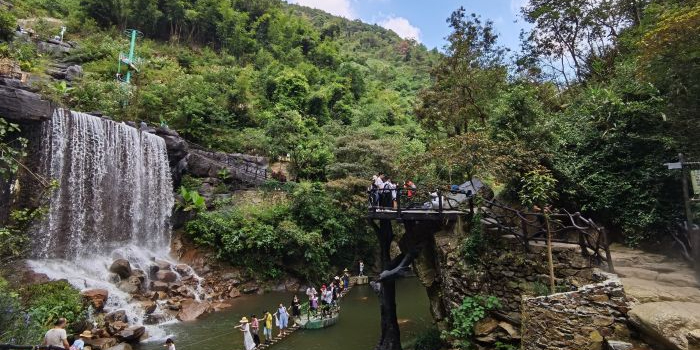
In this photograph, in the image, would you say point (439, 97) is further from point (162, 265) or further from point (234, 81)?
point (234, 81)

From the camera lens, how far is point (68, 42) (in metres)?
35.7

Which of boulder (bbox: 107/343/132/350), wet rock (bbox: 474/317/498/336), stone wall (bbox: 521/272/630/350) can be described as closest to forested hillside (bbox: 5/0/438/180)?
boulder (bbox: 107/343/132/350)

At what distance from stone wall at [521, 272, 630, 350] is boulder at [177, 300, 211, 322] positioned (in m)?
14.0

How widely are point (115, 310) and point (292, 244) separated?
986cm

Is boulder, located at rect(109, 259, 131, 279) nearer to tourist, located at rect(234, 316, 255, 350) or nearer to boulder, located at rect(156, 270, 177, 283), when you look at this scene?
boulder, located at rect(156, 270, 177, 283)

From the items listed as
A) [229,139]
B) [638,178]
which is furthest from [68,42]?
[638,178]

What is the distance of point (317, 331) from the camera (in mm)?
15055

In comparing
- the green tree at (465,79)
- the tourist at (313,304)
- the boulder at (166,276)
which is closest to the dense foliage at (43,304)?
the boulder at (166,276)

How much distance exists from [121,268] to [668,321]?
1923 cm

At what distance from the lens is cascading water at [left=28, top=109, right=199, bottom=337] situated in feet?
55.6

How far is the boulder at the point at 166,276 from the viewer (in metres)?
18.7

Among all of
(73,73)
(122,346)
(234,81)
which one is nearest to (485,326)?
(122,346)

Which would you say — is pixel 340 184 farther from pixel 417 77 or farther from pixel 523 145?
pixel 417 77

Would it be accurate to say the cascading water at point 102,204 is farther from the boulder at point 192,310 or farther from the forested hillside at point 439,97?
the forested hillside at point 439,97
